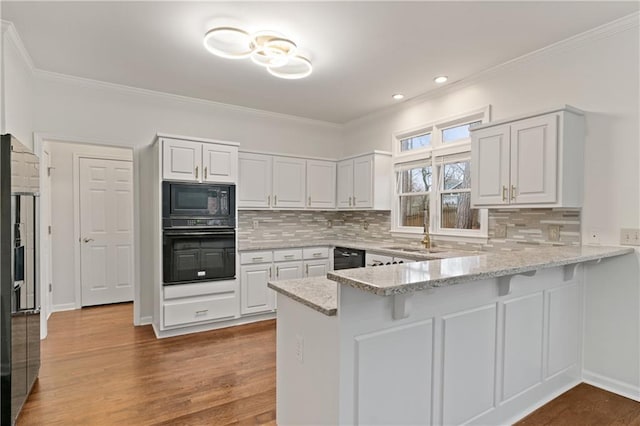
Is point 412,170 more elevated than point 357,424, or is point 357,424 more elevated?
point 412,170

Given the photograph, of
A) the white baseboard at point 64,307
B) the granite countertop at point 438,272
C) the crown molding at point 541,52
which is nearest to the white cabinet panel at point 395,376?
the granite countertop at point 438,272

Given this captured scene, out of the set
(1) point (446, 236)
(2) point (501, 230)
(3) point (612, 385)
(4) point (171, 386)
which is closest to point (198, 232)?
(4) point (171, 386)

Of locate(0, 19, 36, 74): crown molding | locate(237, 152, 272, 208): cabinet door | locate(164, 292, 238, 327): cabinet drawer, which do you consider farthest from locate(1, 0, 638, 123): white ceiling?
locate(164, 292, 238, 327): cabinet drawer

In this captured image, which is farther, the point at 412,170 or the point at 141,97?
the point at 412,170

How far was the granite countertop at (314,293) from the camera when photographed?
1.49 metres

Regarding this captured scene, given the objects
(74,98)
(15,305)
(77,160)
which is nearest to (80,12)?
(74,98)

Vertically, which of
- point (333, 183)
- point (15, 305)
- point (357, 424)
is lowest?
point (357, 424)

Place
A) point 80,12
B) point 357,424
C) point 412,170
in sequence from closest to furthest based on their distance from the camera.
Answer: point 357,424 → point 80,12 → point 412,170

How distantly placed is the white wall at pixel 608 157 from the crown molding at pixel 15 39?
4290mm

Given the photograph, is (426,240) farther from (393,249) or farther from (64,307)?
(64,307)

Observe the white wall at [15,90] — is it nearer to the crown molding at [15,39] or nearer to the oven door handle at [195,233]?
the crown molding at [15,39]

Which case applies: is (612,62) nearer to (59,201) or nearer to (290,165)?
Answer: (290,165)

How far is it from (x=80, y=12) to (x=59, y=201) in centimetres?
330

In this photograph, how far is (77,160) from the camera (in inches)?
192
